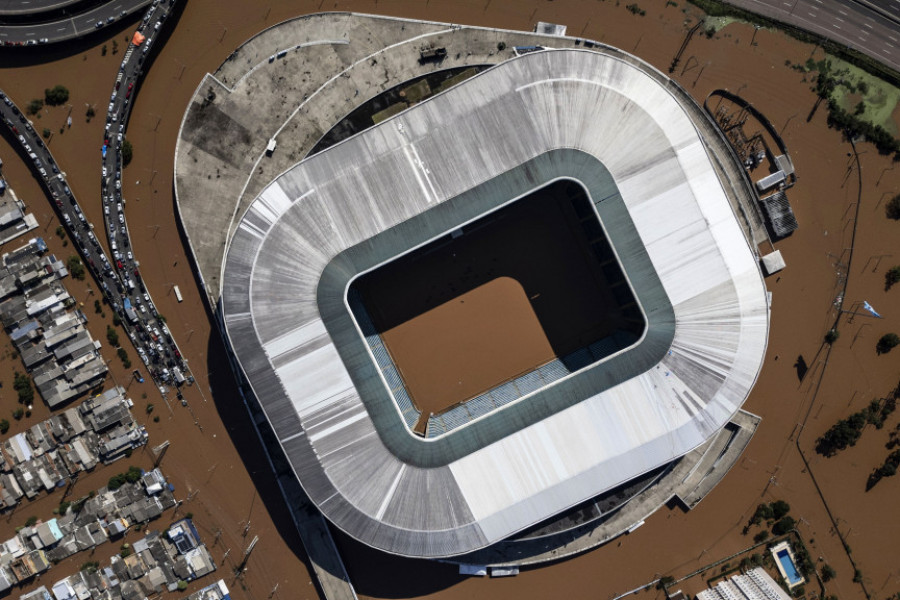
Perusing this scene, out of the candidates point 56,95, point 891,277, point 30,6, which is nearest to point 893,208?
point 891,277

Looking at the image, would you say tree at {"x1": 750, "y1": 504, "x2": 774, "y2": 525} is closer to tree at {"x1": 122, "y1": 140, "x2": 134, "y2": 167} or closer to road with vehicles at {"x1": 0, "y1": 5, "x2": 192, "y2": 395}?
road with vehicles at {"x1": 0, "y1": 5, "x2": 192, "y2": 395}

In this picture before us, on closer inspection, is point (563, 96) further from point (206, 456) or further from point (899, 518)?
point (899, 518)

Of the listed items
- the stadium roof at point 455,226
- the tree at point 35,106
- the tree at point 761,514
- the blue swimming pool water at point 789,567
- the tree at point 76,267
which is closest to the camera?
the stadium roof at point 455,226

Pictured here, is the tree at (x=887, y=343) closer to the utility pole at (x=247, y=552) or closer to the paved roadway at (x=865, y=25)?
the paved roadway at (x=865, y=25)

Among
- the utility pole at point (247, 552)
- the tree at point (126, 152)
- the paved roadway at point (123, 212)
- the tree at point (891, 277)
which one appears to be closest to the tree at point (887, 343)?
the tree at point (891, 277)

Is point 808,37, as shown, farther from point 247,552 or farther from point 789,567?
point 247,552

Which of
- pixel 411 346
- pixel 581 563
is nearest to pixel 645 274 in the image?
pixel 411 346

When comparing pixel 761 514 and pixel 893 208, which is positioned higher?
pixel 893 208
